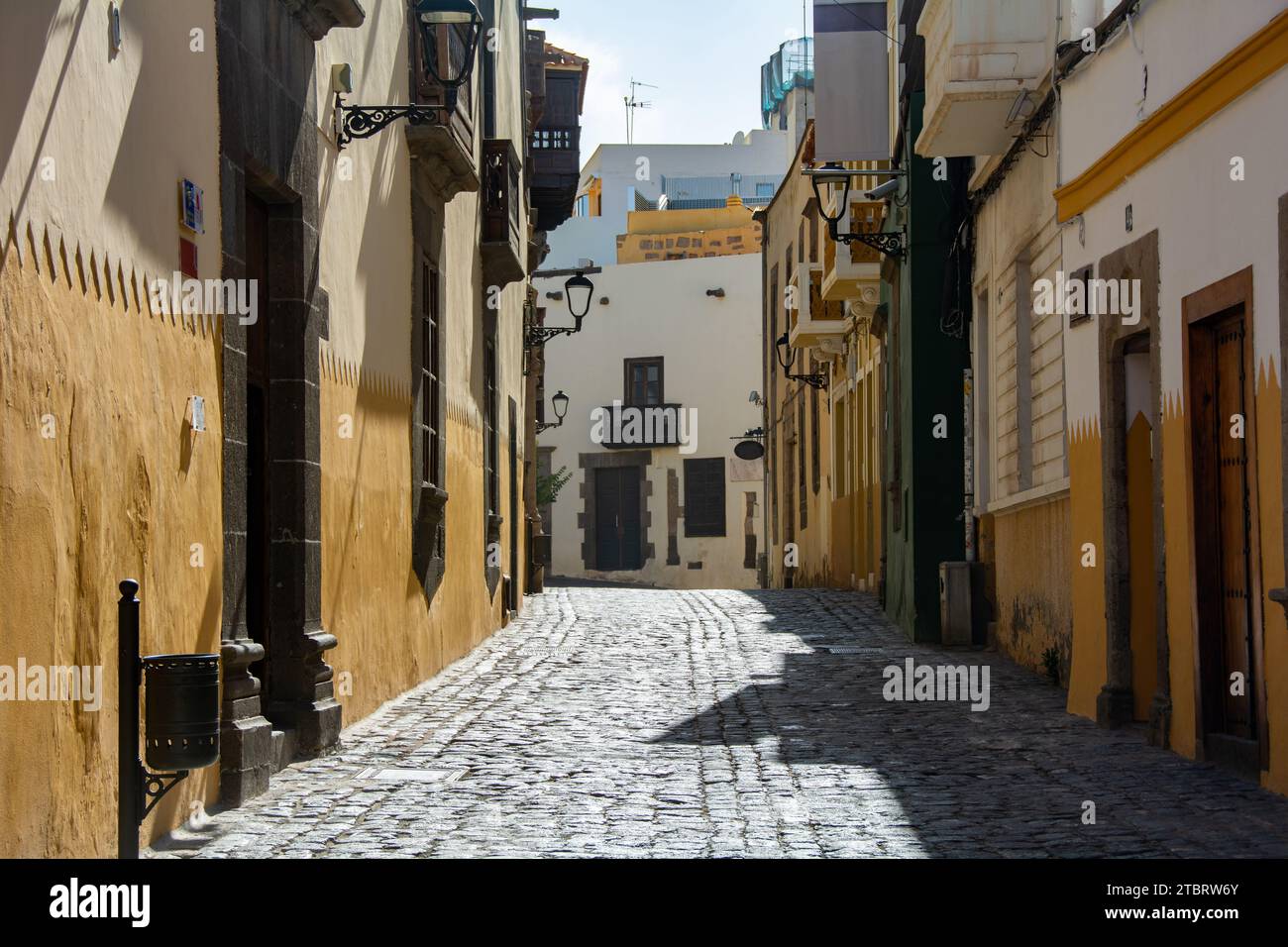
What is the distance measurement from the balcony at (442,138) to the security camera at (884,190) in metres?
5.30

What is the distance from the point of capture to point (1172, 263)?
30.5 ft

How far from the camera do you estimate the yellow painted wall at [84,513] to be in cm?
561

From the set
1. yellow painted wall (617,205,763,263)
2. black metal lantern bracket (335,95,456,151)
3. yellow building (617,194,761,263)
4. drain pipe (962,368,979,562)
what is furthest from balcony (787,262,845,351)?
yellow building (617,194,761,263)

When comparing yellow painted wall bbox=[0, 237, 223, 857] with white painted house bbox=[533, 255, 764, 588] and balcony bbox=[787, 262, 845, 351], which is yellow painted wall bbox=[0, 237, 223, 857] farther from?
white painted house bbox=[533, 255, 764, 588]

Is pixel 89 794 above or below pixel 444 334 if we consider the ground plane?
below

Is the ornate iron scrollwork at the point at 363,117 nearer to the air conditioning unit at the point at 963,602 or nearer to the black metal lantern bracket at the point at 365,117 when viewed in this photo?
the black metal lantern bracket at the point at 365,117

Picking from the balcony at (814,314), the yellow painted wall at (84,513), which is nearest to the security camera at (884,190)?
the balcony at (814,314)

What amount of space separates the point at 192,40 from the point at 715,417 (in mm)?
34586

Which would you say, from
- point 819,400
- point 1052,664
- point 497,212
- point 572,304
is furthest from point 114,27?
point 819,400

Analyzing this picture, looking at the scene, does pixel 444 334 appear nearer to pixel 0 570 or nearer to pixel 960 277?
pixel 960 277

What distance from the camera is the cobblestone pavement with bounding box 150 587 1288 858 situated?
687 centimetres

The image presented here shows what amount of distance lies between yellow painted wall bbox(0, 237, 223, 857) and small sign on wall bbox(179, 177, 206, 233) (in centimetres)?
44
